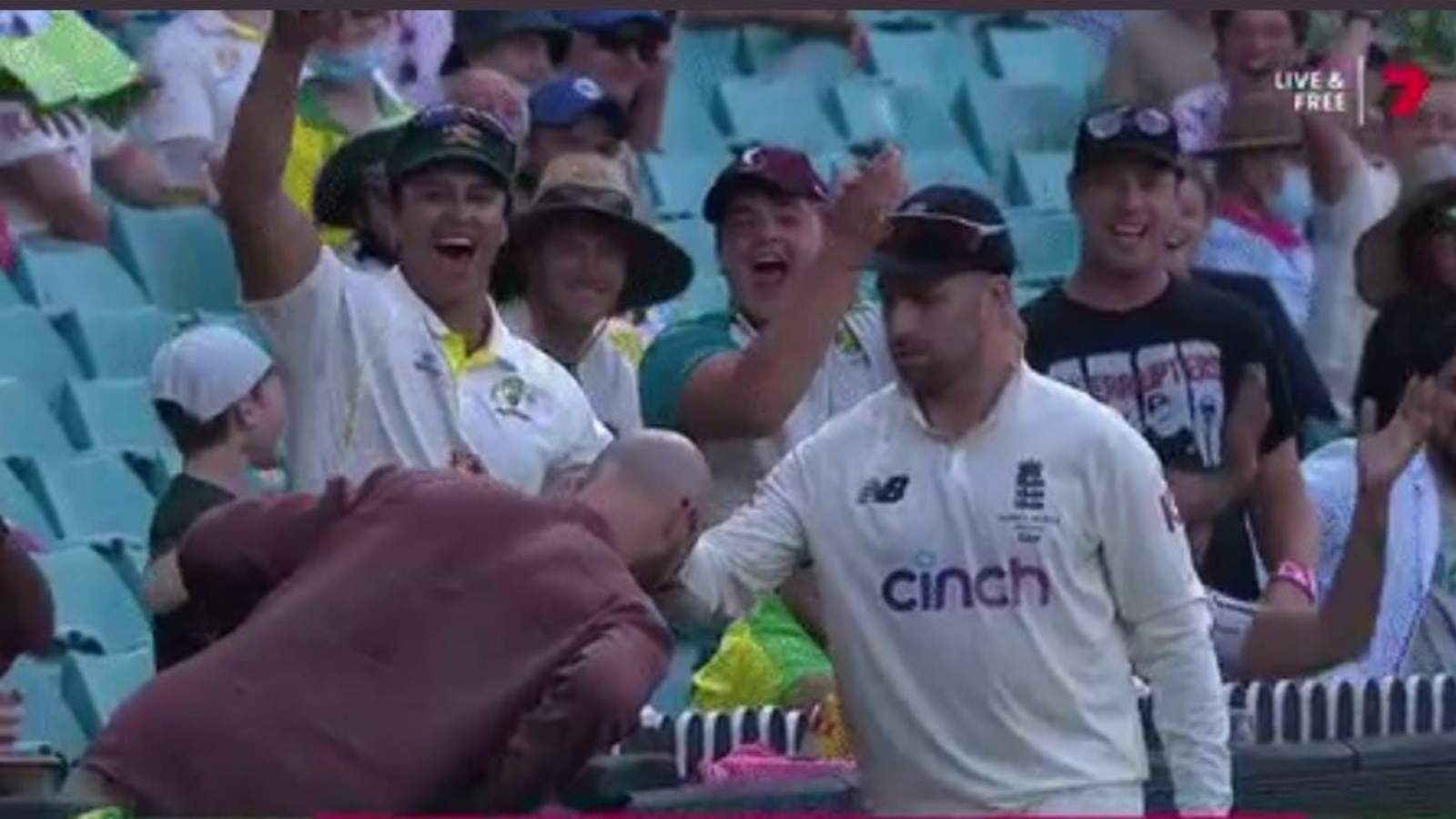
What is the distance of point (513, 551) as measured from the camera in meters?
4.57

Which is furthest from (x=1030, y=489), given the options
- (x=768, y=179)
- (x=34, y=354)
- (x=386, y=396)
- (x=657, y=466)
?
(x=34, y=354)

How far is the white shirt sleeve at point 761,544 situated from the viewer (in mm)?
5078

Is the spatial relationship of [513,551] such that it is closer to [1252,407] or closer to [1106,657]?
[1106,657]

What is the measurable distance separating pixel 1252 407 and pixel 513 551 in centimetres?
215

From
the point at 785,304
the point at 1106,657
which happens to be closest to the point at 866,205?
the point at 785,304

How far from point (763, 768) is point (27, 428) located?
1.66 metres

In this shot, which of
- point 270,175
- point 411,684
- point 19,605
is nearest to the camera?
point 411,684

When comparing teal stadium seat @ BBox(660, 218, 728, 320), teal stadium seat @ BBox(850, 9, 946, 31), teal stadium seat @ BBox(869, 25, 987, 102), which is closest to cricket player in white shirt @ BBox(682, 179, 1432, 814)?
teal stadium seat @ BBox(660, 218, 728, 320)

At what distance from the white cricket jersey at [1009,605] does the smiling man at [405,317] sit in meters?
0.94

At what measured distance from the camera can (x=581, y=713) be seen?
14.4ft

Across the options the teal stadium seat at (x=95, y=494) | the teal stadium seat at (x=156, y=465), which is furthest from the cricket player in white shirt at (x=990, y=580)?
the teal stadium seat at (x=95, y=494)

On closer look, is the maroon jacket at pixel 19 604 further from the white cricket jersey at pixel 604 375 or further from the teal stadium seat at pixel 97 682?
the white cricket jersey at pixel 604 375

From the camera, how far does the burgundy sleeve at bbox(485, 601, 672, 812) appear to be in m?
4.39

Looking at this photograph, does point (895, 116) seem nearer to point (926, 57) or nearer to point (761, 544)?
point (926, 57)
